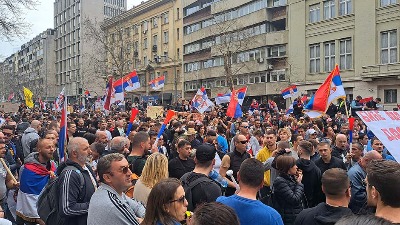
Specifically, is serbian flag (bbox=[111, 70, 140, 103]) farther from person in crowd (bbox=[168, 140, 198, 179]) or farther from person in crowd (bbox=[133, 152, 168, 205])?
person in crowd (bbox=[133, 152, 168, 205])

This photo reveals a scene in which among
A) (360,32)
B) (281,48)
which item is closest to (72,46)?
(281,48)

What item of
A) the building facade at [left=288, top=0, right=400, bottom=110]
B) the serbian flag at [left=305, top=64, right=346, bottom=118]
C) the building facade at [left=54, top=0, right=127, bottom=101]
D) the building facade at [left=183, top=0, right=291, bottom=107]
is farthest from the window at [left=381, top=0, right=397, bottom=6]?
the building facade at [left=54, top=0, right=127, bottom=101]

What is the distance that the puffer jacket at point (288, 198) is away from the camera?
5223mm

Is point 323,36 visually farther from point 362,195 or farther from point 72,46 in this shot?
point 72,46

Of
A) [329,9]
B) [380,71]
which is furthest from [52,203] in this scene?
[329,9]

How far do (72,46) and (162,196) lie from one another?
105 meters

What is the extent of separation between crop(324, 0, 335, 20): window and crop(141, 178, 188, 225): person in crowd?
3610 cm

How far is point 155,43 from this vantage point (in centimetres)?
6831

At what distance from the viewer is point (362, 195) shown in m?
5.46

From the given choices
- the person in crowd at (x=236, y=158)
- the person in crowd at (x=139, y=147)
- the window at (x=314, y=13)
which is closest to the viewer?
the person in crowd at (x=139, y=147)

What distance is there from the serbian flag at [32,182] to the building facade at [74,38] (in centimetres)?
8581

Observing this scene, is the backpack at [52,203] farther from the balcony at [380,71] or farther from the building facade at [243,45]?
the building facade at [243,45]

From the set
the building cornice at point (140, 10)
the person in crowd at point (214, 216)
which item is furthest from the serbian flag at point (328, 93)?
the building cornice at point (140, 10)

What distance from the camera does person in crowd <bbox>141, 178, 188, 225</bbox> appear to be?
11.2 feet
